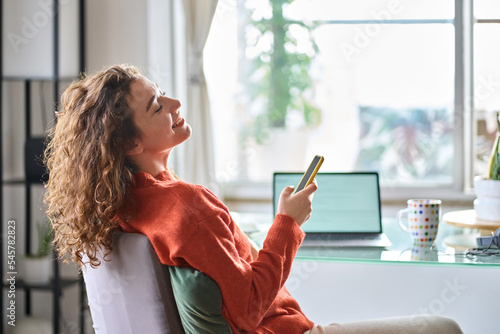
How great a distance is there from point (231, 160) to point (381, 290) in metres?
1.24

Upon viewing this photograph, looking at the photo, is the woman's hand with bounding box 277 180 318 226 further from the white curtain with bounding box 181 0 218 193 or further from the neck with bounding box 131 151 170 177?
the white curtain with bounding box 181 0 218 193

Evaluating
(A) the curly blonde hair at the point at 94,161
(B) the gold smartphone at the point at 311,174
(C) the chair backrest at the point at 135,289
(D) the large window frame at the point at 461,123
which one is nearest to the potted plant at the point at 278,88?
(D) the large window frame at the point at 461,123

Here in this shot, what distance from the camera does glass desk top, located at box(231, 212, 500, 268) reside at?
1479mm

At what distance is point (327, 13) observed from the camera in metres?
2.84

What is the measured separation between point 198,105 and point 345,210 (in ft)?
3.64

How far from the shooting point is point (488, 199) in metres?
1.75

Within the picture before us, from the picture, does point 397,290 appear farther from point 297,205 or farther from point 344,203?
point 297,205

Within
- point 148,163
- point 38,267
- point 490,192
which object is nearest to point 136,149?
point 148,163

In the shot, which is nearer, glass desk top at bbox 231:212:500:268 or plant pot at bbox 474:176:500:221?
glass desk top at bbox 231:212:500:268

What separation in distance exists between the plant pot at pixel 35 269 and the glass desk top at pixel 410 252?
1.08 meters

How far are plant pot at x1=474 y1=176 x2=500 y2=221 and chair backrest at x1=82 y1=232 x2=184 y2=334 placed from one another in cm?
102

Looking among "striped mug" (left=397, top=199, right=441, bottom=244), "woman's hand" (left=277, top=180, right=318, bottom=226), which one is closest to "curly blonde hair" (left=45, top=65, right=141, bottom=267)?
"woman's hand" (left=277, top=180, right=318, bottom=226)

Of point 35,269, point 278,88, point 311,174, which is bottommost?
point 35,269

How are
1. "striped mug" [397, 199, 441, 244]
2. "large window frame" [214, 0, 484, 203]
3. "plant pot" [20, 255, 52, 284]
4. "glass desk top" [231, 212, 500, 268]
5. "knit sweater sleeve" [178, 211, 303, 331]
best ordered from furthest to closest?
1. "large window frame" [214, 0, 484, 203]
2. "plant pot" [20, 255, 52, 284]
3. "striped mug" [397, 199, 441, 244]
4. "glass desk top" [231, 212, 500, 268]
5. "knit sweater sleeve" [178, 211, 303, 331]
